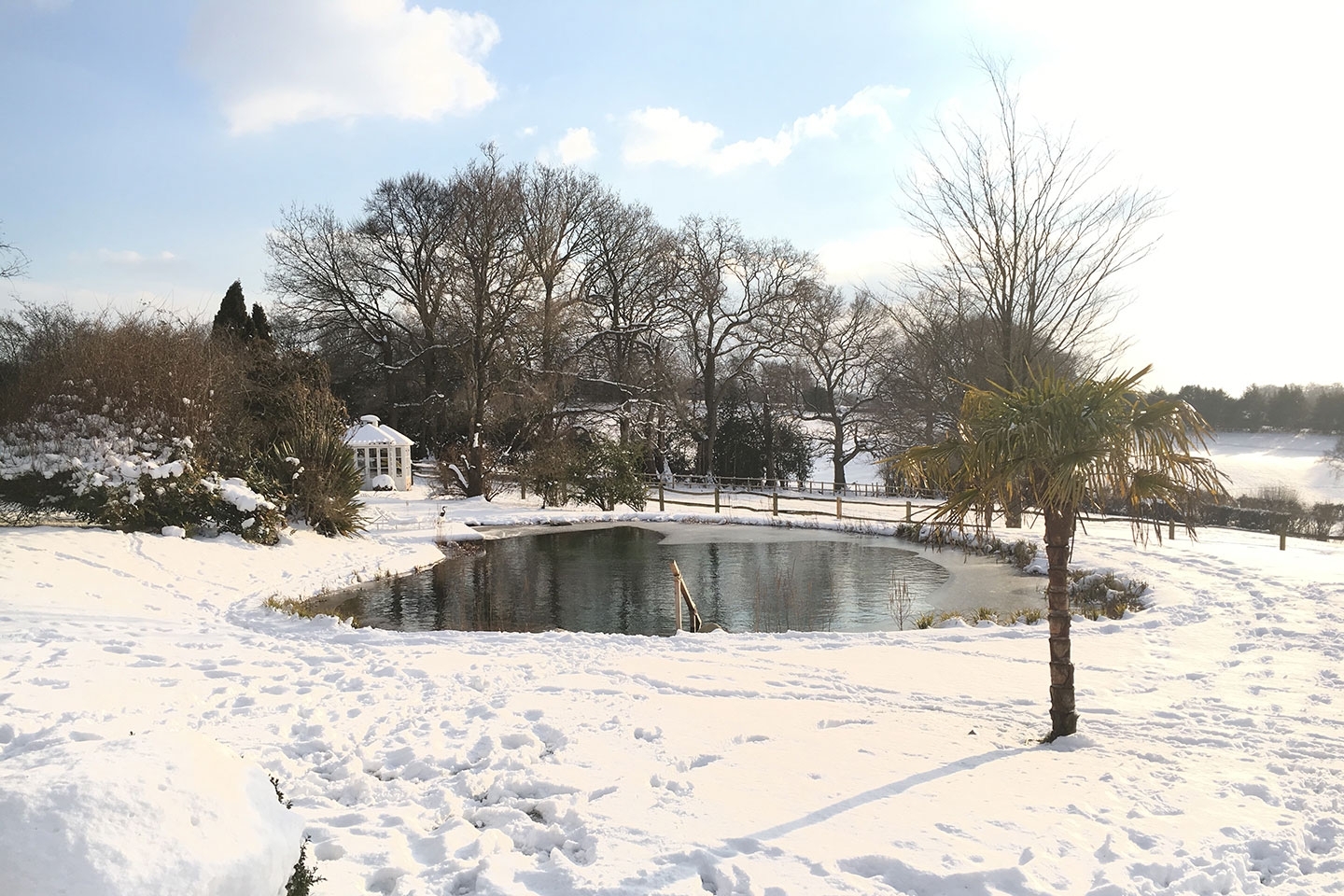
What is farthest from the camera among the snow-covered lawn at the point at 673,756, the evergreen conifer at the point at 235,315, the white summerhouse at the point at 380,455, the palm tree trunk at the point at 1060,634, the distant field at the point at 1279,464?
the distant field at the point at 1279,464

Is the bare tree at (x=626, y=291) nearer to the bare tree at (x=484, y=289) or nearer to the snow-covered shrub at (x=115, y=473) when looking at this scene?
the bare tree at (x=484, y=289)

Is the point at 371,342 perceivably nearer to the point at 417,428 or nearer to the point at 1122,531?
the point at 417,428

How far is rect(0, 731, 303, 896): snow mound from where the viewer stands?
2.21 m

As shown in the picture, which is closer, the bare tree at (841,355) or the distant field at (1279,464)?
the distant field at (1279,464)

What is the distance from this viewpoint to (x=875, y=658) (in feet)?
25.3

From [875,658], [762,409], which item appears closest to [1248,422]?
[762,409]

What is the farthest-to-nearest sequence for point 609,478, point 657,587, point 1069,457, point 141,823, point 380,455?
point 380,455
point 609,478
point 657,587
point 1069,457
point 141,823

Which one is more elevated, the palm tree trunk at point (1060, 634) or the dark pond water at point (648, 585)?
the palm tree trunk at point (1060, 634)

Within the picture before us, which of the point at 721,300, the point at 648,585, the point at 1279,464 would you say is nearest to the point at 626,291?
the point at 721,300

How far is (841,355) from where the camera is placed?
3712 centimetres

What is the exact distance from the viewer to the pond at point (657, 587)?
10927 mm

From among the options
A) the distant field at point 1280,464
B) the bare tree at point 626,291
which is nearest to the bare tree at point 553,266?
the bare tree at point 626,291

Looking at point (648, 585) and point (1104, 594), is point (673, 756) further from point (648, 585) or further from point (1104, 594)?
→ point (1104, 594)

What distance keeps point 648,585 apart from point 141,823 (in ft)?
36.9
